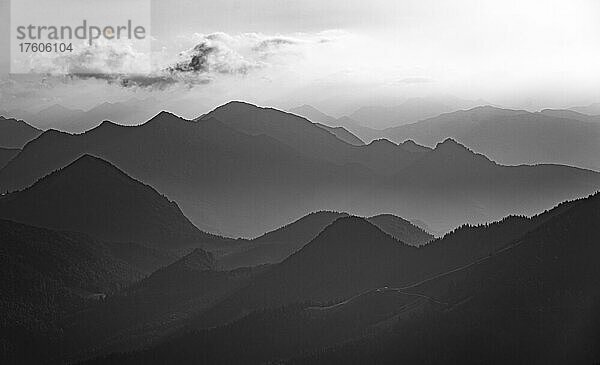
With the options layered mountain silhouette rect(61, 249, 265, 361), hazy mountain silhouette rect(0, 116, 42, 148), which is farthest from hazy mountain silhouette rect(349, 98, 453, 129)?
hazy mountain silhouette rect(0, 116, 42, 148)

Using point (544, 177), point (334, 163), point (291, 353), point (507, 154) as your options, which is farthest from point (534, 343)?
point (334, 163)

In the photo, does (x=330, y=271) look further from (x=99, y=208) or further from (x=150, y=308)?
(x=99, y=208)

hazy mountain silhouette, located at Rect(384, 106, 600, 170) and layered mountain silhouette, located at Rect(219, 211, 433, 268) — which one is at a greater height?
hazy mountain silhouette, located at Rect(384, 106, 600, 170)

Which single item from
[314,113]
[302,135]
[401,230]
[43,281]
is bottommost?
[43,281]

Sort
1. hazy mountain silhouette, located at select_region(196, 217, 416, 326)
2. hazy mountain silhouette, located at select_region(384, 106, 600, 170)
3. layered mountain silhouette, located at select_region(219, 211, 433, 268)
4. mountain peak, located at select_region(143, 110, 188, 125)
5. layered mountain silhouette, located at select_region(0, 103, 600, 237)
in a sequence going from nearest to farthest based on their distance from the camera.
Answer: hazy mountain silhouette, located at select_region(196, 217, 416, 326) < layered mountain silhouette, located at select_region(219, 211, 433, 268) < hazy mountain silhouette, located at select_region(384, 106, 600, 170) < layered mountain silhouette, located at select_region(0, 103, 600, 237) < mountain peak, located at select_region(143, 110, 188, 125)

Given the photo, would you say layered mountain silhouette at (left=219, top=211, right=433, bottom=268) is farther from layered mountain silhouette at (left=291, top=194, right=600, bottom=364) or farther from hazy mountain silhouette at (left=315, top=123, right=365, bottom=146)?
layered mountain silhouette at (left=291, top=194, right=600, bottom=364)

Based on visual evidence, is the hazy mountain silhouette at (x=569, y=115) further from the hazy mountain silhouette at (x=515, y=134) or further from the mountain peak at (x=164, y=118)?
the mountain peak at (x=164, y=118)

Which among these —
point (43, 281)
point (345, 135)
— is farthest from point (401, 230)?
point (43, 281)

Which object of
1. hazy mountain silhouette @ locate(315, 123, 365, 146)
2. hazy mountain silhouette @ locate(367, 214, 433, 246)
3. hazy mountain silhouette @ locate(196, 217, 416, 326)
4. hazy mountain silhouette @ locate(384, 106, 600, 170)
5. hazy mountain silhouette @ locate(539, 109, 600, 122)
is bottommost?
hazy mountain silhouette @ locate(367, 214, 433, 246)
